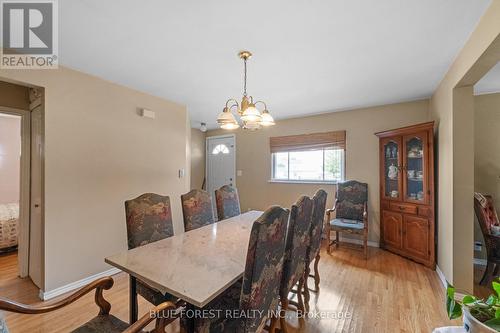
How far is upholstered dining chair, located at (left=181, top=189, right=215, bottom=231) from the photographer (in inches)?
89.5

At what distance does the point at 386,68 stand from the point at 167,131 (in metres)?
3.01

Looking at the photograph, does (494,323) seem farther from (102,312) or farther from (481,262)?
(481,262)

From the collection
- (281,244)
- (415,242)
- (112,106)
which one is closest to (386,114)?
(415,242)

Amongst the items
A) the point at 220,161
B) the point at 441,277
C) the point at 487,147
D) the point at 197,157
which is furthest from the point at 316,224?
the point at 197,157

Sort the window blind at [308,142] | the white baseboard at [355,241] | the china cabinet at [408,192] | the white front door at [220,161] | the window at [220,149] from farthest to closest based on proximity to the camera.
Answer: the window at [220,149], the white front door at [220,161], the window blind at [308,142], the white baseboard at [355,241], the china cabinet at [408,192]

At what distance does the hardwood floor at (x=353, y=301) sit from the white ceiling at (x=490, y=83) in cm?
241

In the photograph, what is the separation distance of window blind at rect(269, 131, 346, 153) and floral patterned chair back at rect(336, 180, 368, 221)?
72 cm

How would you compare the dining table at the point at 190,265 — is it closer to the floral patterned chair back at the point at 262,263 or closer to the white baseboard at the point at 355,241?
the floral patterned chair back at the point at 262,263

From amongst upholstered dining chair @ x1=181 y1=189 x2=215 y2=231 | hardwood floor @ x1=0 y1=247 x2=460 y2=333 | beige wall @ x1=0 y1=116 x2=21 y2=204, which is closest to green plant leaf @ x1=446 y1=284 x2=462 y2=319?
hardwood floor @ x1=0 y1=247 x2=460 y2=333

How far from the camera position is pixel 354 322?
1.85 m

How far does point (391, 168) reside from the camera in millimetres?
3379

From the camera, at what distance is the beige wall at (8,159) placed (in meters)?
3.96

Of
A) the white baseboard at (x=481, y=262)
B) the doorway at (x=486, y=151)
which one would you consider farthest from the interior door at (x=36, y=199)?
the white baseboard at (x=481, y=262)

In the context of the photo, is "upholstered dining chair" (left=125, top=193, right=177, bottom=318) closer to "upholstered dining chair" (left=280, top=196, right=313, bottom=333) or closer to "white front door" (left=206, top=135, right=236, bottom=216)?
"upholstered dining chair" (left=280, top=196, right=313, bottom=333)
